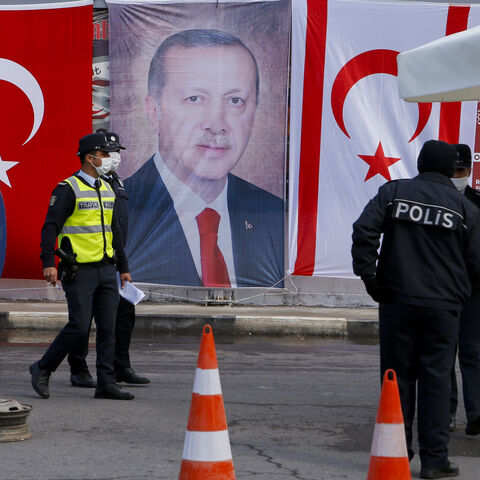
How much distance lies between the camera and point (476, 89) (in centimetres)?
709

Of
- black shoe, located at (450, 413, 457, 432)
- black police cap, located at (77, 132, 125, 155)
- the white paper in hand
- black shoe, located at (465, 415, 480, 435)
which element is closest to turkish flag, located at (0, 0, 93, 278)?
the white paper in hand

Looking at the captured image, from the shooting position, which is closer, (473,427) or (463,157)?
(473,427)

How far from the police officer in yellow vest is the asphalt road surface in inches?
10.7

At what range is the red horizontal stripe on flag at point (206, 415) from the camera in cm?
513

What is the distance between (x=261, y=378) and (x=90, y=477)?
11.8 feet

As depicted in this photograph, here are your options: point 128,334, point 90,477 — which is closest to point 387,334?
point 90,477

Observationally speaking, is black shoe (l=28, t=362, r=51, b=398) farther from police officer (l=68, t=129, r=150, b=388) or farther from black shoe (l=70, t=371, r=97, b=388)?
black shoe (l=70, t=371, r=97, b=388)

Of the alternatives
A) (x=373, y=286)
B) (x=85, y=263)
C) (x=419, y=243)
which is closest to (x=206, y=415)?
(x=373, y=286)

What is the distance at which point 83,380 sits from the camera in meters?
8.43

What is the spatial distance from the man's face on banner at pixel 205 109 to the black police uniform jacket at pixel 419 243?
7.86 m

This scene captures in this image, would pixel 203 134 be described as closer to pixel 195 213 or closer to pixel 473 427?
pixel 195 213

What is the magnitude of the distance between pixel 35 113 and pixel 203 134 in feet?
6.93

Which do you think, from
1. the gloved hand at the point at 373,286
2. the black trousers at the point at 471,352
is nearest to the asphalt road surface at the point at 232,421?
the black trousers at the point at 471,352

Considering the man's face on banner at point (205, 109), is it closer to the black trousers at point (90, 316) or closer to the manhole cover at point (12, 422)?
the black trousers at point (90, 316)
